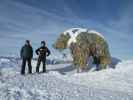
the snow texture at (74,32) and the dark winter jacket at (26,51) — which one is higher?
the snow texture at (74,32)

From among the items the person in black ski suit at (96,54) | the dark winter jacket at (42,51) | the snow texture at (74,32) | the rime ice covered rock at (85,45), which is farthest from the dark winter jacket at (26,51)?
the person in black ski suit at (96,54)

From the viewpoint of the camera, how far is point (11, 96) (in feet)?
30.7

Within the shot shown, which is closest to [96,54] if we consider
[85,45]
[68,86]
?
[85,45]

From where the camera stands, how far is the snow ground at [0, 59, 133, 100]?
10.3 m

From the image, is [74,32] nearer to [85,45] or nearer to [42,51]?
[85,45]

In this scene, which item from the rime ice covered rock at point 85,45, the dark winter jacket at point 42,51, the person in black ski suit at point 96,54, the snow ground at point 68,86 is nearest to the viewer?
the snow ground at point 68,86

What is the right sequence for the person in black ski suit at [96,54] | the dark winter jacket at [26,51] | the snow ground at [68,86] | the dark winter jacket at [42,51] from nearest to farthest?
the snow ground at [68,86], the dark winter jacket at [26,51], the dark winter jacket at [42,51], the person in black ski suit at [96,54]

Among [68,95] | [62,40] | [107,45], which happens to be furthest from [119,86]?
[62,40]

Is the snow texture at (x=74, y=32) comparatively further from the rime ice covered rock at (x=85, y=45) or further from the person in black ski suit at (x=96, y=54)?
the person in black ski suit at (x=96, y=54)

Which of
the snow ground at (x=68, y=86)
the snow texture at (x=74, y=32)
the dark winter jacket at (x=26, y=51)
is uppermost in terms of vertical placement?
the snow texture at (x=74, y=32)

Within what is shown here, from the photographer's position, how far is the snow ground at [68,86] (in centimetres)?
1029

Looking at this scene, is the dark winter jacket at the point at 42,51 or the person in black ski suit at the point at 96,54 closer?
the dark winter jacket at the point at 42,51

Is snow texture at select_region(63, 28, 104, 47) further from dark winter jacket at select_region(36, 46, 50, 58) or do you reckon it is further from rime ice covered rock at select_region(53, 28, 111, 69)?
dark winter jacket at select_region(36, 46, 50, 58)

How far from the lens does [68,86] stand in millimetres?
13469
